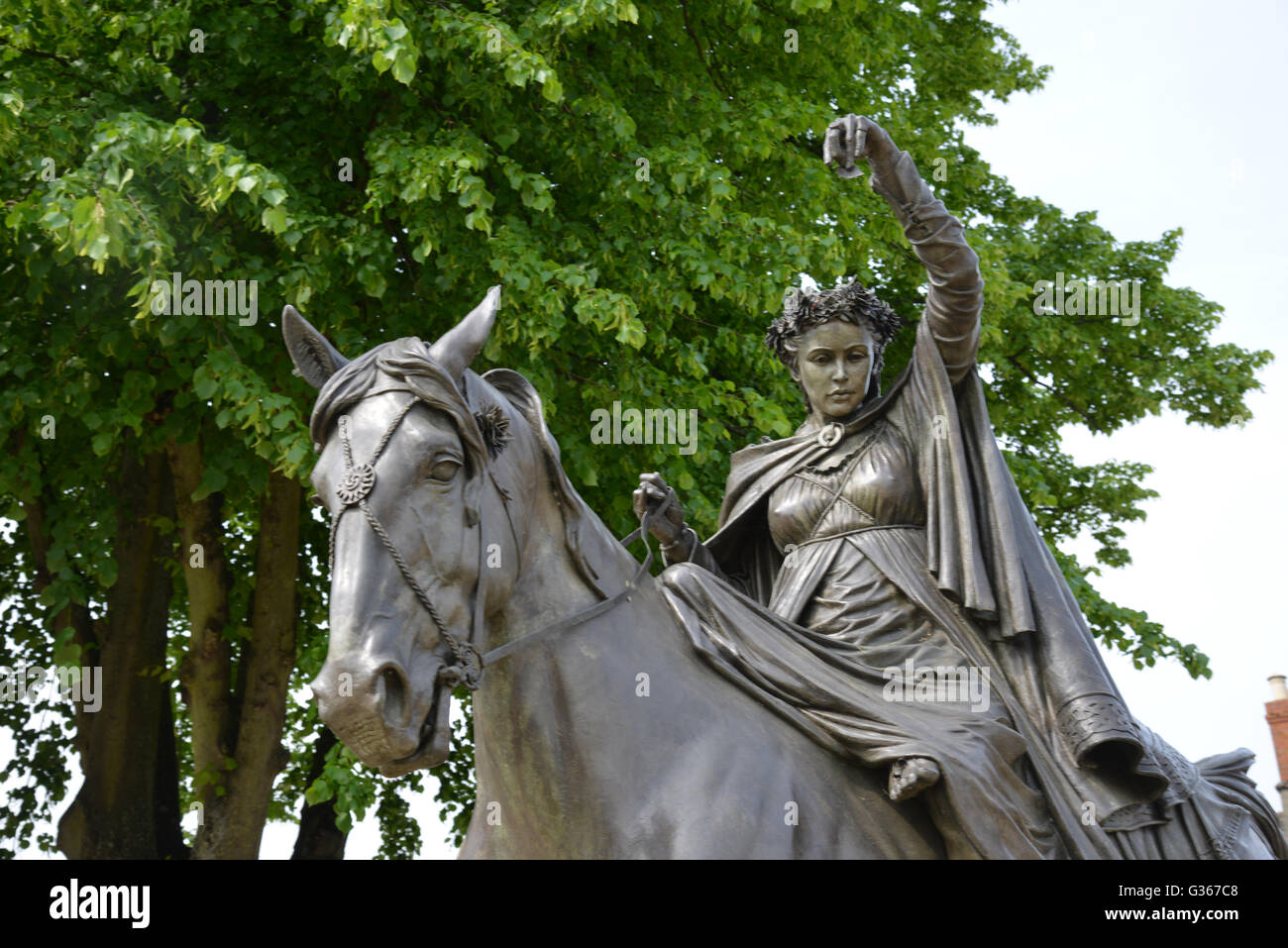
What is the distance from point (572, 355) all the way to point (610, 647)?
6.32 m

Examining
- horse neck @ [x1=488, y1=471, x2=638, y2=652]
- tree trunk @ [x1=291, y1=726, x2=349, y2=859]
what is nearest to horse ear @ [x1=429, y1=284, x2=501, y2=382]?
horse neck @ [x1=488, y1=471, x2=638, y2=652]

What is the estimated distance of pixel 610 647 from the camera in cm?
345

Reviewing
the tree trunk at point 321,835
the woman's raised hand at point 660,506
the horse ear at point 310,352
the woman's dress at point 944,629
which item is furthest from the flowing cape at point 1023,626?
the tree trunk at point 321,835

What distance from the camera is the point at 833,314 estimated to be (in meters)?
4.41

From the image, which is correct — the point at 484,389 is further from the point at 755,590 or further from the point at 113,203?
the point at 113,203

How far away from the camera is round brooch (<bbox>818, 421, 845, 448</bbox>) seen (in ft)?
14.5

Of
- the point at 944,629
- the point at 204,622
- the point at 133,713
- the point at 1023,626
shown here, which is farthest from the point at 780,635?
the point at 133,713

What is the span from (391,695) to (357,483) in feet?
1.49

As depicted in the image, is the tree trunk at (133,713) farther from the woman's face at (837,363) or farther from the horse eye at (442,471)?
the horse eye at (442,471)

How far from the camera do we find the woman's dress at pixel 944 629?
3641 millimetres

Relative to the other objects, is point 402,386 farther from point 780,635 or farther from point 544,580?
point 780,635

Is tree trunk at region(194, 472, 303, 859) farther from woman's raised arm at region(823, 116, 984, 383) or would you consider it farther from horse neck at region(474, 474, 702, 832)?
horse neck at region(474, 474, 702, 832)

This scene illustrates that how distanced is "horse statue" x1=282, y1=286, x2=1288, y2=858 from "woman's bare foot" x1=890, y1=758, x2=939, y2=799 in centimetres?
11
